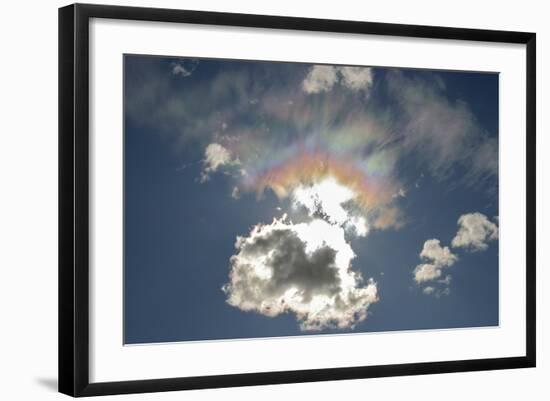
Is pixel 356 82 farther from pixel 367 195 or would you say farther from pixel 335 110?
pixel 367 195

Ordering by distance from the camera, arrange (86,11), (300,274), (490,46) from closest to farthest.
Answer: (86,11) < (300,274) < (490,46)

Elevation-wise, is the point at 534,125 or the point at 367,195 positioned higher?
the point at 534,125

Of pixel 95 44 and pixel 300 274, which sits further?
pixel 300 274


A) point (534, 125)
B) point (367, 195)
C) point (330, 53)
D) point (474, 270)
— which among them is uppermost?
point (330, 53)

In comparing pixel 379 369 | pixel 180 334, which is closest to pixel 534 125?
pixel 379 369
